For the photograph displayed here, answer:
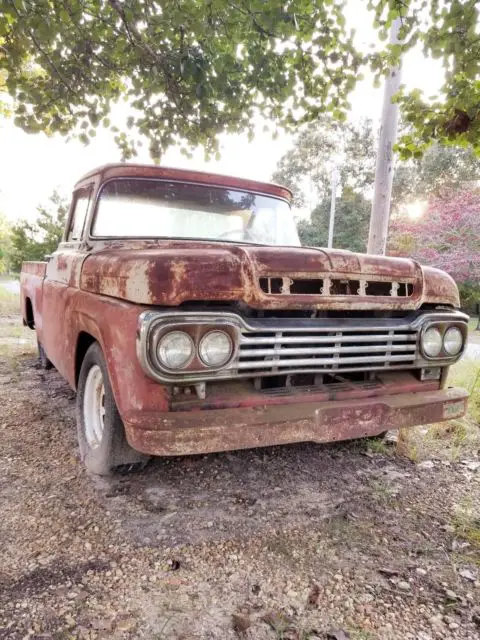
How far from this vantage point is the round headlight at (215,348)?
1.93m

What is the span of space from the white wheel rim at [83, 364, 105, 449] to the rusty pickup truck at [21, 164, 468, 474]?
10mm

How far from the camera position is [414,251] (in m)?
13.6

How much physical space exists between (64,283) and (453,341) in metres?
2.75

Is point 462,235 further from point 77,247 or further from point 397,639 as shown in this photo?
point 397,639

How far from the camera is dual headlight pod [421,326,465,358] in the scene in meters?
2.54

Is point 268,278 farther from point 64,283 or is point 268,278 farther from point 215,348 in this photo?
point 64,283

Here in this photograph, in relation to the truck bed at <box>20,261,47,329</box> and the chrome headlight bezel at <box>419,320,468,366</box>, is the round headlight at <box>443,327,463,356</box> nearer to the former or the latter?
the chrome headlight bezel at <box>419,320,468,366</box>

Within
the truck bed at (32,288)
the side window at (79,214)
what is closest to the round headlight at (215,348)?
the side window at (79,214)

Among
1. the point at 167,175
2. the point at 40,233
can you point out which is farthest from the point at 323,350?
the point at 40,233

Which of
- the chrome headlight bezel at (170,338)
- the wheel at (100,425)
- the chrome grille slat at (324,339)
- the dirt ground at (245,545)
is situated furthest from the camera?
the wheel at (100,425)

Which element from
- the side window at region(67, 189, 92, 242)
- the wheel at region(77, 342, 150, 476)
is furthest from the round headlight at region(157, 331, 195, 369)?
the side window at region(67, 189, 92, 242)

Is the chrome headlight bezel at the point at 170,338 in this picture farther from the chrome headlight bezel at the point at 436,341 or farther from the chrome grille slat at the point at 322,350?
the chrome headlight bezel at the point at 436,341

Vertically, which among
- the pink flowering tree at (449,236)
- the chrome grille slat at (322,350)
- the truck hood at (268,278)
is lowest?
the chrome grille slat at (322,350)

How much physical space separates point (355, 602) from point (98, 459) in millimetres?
1517
